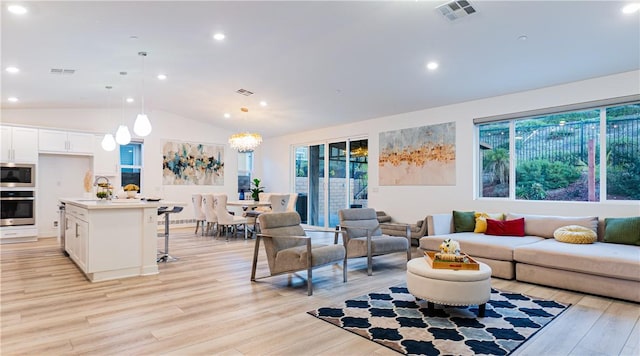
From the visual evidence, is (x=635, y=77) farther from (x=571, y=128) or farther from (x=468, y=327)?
(x=468, y=327)

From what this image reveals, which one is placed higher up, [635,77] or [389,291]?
[635,77]

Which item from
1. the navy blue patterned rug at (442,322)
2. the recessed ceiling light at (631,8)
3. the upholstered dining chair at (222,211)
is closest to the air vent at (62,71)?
the upholstered dining chair at (222,211)

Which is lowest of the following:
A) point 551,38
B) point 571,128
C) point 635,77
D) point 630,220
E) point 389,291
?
point 389,291

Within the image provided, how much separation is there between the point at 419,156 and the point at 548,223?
8.75 ft

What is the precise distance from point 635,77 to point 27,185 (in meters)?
10.3

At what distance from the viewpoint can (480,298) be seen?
10.4ft

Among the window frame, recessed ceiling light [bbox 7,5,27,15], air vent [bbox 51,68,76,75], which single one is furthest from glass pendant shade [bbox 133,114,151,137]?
the window frame

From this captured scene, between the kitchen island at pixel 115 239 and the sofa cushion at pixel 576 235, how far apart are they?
5.26 meters

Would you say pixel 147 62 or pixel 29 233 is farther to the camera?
pixel 29 233

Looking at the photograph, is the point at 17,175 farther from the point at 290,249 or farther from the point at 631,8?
the point at 631,8

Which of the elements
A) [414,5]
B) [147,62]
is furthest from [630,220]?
[147,62]

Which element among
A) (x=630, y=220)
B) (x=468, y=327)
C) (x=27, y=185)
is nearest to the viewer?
(x=468, y=327)

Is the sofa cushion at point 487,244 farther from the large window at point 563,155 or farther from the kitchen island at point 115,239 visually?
the kitchen island at point 115,239

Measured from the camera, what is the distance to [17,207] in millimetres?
7078
